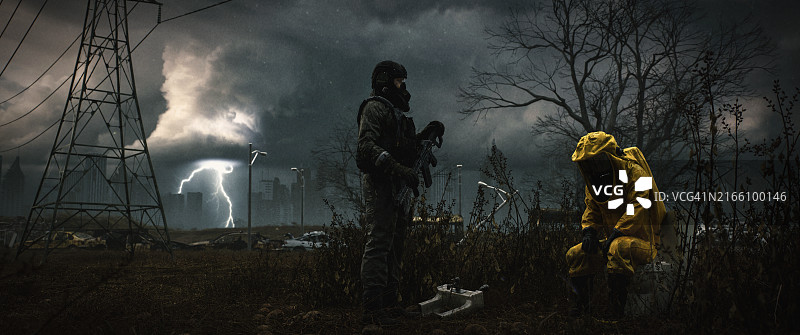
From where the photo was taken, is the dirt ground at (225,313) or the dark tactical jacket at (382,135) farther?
the dark tactical jacket at (382,135)

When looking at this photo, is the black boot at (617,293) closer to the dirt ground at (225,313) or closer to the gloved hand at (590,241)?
the dirt ground at (225,313)

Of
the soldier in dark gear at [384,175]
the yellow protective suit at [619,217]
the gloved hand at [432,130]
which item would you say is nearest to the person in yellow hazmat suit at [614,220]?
the yellow protective suit at [619,217]

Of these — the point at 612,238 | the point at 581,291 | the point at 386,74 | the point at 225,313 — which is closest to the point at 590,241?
the point at 612,238

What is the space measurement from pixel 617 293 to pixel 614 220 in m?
0.62

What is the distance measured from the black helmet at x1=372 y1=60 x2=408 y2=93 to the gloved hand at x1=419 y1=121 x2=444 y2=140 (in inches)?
21.1

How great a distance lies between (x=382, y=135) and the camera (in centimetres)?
388

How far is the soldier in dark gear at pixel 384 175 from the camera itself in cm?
361

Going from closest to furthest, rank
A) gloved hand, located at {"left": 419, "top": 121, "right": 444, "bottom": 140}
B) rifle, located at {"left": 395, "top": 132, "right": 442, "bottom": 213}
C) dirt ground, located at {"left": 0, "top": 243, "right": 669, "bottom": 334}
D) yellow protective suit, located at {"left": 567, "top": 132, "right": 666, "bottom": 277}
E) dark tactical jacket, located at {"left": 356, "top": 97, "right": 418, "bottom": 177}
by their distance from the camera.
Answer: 1. dirt ground, located at {"left": 0, "top": 243, "right": 669, "bottom": 334}
2. yellow protective suit, located at {"left": 567, "top": 132, "right": 666, "bottom": 277}
3. dark tactical jacket, located at {"left": 356, "top": 97, "right": 418, "bottom": 177}
4. rifle, located at {"left": 395, "top": 132, "right": 442, "bottom": 213}
5. gloved hand, located at {"left": 419, "top": 121, "right": 444, "bottom": 140}

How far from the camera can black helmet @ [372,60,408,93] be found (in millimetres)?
4125

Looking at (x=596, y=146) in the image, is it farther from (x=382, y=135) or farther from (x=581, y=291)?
(x=382, y=135)

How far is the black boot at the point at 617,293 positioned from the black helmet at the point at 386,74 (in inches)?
99.5

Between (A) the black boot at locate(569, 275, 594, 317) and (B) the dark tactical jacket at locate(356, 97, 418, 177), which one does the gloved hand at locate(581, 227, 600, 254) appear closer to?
(A) the black boot at locate(569, 275, 594, 317)


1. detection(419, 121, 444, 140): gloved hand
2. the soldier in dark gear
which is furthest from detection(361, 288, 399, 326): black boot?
detection(419, 121, 444, 140): gloved hand

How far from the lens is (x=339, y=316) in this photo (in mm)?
3979
